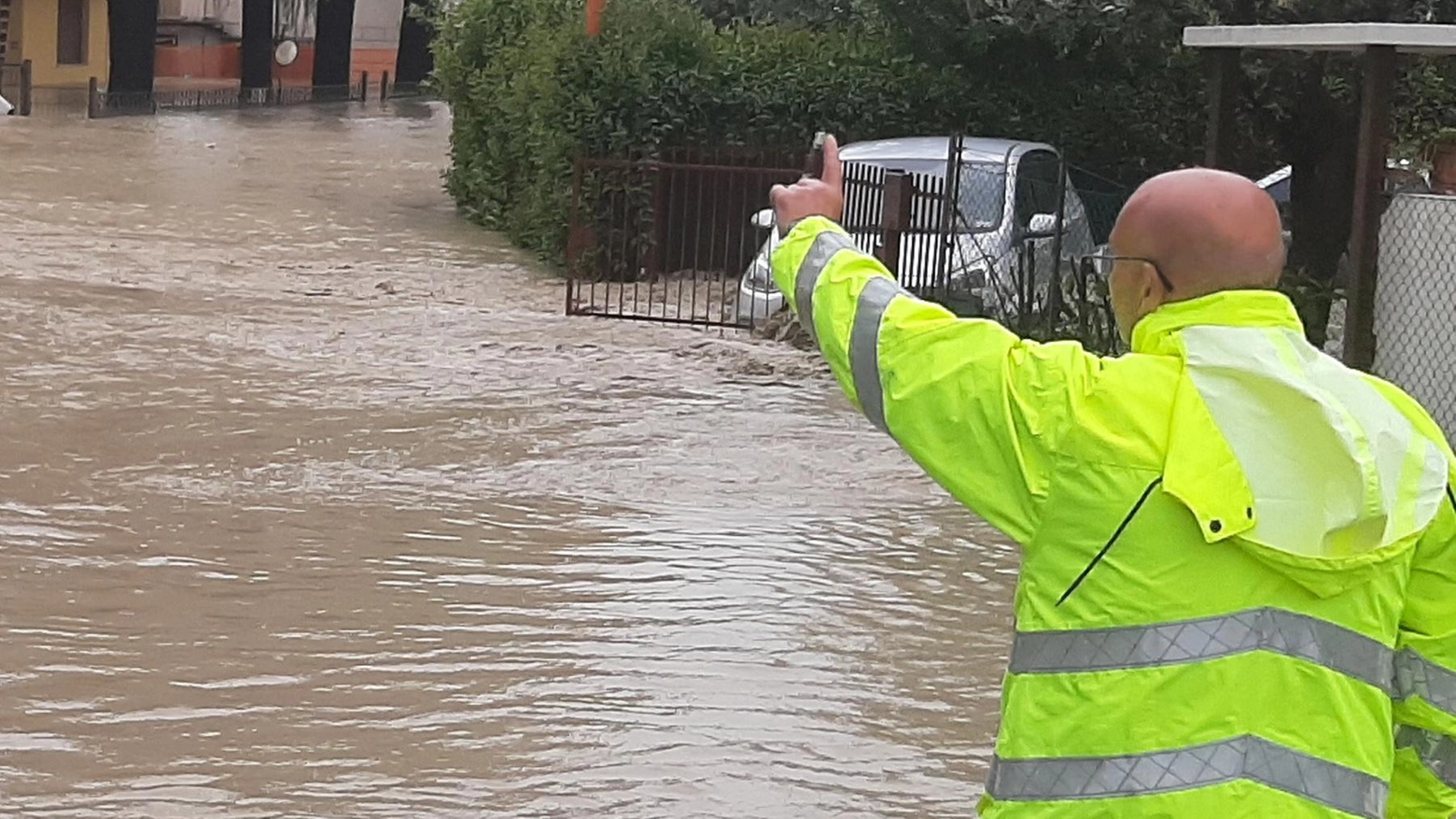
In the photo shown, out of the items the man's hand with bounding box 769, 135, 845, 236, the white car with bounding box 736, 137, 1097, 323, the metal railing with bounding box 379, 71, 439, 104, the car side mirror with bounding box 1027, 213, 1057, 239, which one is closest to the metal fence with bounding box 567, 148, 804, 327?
the white car with bounding box 736, 137, 1097, 323

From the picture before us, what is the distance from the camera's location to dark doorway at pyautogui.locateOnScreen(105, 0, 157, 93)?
39969 mm

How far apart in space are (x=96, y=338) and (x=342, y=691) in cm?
751

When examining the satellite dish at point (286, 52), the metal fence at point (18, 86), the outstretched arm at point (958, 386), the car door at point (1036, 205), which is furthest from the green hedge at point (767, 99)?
the satellite dish at point (286, 52)

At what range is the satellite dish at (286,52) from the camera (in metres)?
49.3

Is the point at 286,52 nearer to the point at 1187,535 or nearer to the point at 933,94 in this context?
the point at 933,94

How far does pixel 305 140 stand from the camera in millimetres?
34031

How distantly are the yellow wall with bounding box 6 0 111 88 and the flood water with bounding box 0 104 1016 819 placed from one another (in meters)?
27.7

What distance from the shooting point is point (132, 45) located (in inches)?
1588

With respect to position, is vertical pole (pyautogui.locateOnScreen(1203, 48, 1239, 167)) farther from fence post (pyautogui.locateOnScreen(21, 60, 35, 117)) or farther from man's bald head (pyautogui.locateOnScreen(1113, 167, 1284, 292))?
fence post (pyautogui.locateOnScreen(21, 60, 35, 117))

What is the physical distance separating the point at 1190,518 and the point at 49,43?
1666 inches

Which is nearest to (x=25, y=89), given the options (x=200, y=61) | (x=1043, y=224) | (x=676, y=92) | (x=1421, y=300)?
(x=200, y=61)

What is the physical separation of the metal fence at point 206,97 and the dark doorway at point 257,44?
34 cm

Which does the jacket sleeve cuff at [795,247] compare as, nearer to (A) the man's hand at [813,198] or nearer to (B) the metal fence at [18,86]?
(A) the man's hand at [813,198]

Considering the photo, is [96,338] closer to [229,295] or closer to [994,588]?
[229,295]
